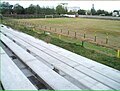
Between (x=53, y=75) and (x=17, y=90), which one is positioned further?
(x=53, y=75)

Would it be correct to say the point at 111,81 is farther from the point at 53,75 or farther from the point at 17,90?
the point at 17,90

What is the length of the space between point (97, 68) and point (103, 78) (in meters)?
1.25

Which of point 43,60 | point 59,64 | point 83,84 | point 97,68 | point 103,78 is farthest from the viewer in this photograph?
point 43,60

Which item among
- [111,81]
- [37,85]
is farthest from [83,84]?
[37,85]

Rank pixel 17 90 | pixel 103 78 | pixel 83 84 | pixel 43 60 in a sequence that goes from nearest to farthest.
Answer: pixel 17 90
pixel 83 84
pixel 103 78
pixel 43 60

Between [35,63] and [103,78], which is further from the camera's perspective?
[35,63]

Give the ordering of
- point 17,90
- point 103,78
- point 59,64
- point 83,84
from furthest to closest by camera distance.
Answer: point 59,64 → point 103,78 → point 83,84 → point 17,90

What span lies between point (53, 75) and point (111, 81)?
6.88ft

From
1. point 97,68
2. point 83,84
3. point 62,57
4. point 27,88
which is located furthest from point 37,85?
point 62,57

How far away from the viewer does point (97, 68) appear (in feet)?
26.9

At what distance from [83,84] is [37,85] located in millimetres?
1552

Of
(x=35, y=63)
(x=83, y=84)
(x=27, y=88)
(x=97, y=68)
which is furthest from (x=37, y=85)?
(x=97, y=68)

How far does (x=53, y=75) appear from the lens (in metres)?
7.05

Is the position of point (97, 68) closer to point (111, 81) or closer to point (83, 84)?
point (111, 81)
